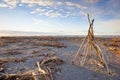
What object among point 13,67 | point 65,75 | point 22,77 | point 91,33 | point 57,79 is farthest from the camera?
point 91,33

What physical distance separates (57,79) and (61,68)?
1.80m

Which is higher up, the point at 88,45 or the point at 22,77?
the point at 88,45

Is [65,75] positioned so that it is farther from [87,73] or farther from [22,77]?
[22,77]

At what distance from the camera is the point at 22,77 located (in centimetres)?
711

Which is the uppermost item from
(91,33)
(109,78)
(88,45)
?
(91,33)

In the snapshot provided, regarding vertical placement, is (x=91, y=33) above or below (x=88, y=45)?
above

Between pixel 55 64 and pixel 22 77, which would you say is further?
pixel 55 64

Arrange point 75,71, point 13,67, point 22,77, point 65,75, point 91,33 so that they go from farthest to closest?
1. point 91,33
2. point 13,67
3. point 75,71
4. point 65,75
5. point 22,77

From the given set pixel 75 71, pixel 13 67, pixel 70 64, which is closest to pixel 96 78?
pixel 75 71

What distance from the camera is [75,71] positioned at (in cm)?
930

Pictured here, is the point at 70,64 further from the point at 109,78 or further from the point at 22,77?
the point at 22,77

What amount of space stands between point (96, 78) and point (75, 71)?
1375 mm

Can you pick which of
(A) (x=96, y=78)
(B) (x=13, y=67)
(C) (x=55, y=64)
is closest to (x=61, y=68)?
(C) (x=55, y=64)

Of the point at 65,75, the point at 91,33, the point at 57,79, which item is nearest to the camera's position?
the point at 57,79
